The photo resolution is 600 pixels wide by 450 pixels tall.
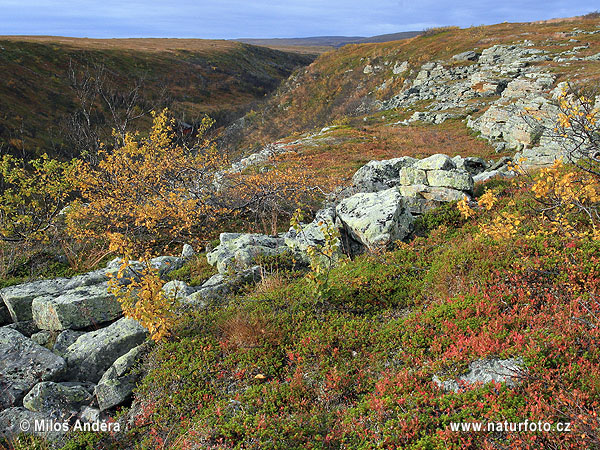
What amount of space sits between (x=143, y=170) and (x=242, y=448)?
13967 mm

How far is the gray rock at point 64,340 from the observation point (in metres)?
7.76

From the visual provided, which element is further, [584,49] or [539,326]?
[584,49]

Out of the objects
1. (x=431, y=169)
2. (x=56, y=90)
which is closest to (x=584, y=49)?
(x=431, y=169)

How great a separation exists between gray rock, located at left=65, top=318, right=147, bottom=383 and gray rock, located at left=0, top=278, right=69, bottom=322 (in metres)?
2.75

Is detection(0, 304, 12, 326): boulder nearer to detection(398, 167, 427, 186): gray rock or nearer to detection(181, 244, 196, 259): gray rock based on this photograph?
detection(181, 244, 196, 259): gray rock

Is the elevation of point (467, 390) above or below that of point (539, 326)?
below

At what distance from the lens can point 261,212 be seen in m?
15.5

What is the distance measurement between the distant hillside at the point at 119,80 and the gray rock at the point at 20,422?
23987 millimetres

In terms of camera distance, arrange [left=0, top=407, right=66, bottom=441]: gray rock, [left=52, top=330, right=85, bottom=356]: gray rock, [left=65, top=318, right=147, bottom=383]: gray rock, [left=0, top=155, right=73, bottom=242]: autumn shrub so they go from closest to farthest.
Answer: [left=0, top=407, right=66, bottom=441]: gray rock → [left=65, top=318, right=147, bottom=383]: gray rock → [left=52, top=330, right=85, bottom=356]: gray rock → [left=0, top=155, right=73, bottom=242]: autumn shrub

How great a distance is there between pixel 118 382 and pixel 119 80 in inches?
3328

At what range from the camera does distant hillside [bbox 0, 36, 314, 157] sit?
47.0 m

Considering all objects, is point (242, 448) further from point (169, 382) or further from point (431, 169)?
point (431, 169)

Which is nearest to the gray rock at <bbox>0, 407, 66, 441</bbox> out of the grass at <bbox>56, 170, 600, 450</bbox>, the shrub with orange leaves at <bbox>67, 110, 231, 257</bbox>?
the grass at <bbox>56, 170, 600, 450</bbox>

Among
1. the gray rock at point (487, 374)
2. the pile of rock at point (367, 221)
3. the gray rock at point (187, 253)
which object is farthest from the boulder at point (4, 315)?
the gray rock at point (487, 374)
